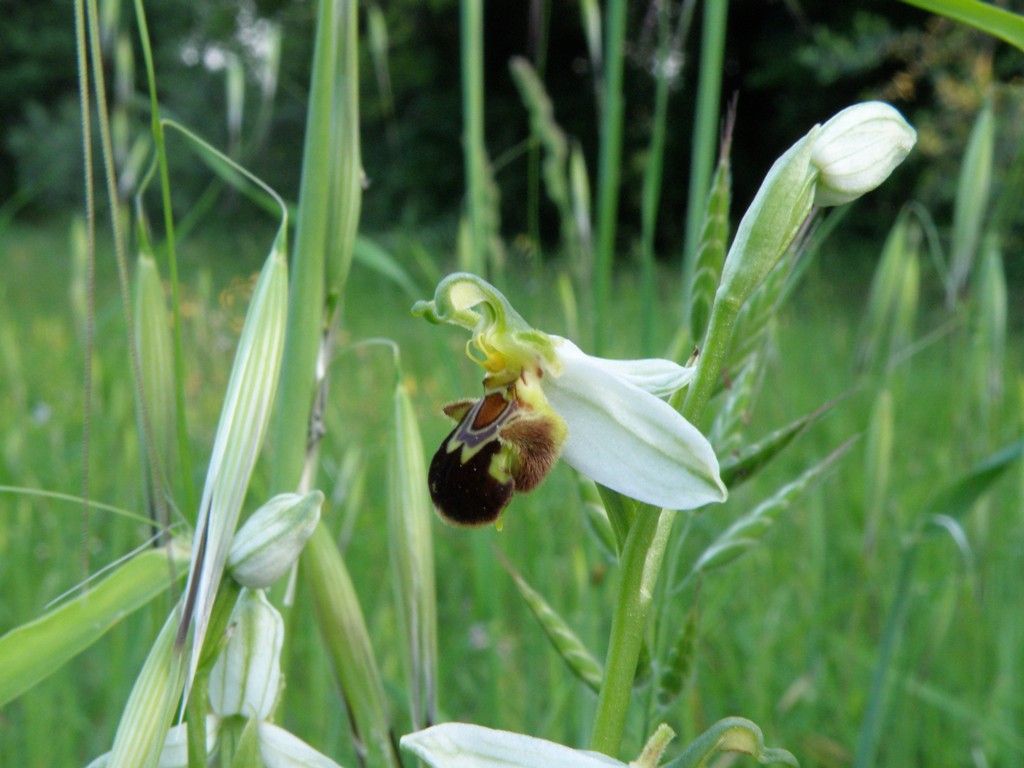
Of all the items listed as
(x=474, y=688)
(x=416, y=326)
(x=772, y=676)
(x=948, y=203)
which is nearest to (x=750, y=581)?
(x=772, y=676)

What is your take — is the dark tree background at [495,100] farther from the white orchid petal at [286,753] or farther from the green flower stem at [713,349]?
the white orchid petal at [286,753]

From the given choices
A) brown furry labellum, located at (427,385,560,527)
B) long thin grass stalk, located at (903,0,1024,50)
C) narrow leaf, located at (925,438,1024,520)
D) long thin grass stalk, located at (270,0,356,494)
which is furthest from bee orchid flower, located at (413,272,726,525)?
narrow leaf, located at (925,438,1024,520)

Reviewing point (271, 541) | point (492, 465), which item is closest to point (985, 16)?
point (492, 465)

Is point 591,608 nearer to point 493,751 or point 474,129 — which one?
point 474,129

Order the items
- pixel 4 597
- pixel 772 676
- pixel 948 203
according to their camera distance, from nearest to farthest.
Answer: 1. pixel 772 676
2. pixel 4 597
3. pixel 948 203

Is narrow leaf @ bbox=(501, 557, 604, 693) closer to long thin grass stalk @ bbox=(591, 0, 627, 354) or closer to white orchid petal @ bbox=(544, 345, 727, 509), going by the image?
white orchid petal @ bbox=(544, 345, 727, 509)

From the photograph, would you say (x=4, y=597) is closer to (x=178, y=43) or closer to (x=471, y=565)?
(x=471, y=565)

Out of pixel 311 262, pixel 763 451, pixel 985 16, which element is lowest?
pixel 763 451
